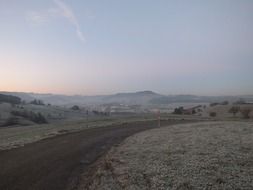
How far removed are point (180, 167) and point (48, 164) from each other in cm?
589

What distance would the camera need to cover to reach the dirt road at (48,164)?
10.1 metres

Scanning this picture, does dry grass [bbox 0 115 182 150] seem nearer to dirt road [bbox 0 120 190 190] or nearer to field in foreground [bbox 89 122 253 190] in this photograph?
dirt road [bbox 0 120 190 190]

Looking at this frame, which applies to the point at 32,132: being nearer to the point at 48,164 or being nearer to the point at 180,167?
the point at 48,164

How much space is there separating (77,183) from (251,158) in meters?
6.86

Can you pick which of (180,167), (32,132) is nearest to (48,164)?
(180,167)

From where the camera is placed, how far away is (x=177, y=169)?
35.0ft

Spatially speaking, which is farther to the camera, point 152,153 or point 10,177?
point 152,153

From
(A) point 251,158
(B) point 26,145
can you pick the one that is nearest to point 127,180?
(A) point 251,158

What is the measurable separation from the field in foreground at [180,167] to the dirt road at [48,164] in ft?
3.22

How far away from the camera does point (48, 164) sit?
12.9m

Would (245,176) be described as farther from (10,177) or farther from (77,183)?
(10,177)

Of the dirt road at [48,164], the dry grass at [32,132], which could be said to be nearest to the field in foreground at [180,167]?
the dirt road at [48,164]

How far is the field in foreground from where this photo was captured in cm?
909

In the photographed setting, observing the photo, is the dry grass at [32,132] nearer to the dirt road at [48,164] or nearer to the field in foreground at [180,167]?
the dirt road at [48,164]
